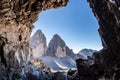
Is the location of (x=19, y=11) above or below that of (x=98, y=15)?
above

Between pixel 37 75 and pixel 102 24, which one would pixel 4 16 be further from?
pixel 37 75

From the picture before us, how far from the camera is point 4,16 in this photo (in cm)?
3152

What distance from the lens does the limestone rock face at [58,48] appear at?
170 meters

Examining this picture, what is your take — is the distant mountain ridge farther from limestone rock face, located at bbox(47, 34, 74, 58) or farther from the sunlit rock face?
the sunlit rock face

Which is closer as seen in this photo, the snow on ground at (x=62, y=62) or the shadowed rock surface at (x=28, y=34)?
the shadowed rock surface at (x=28, y=34)

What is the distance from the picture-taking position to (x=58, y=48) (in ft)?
573

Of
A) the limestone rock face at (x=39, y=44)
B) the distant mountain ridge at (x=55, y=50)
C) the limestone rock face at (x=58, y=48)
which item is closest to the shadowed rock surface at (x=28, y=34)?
the distant mountain ridge at (x=55, y=50)

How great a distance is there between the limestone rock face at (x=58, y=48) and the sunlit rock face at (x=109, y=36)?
137316 millimetres

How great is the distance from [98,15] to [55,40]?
479ft

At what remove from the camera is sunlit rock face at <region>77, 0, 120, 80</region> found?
26234 mm

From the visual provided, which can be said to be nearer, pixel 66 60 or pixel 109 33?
pixel 109 33

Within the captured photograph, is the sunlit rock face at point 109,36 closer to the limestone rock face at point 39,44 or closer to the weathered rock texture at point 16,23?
the weathered rock texture at point 16,23

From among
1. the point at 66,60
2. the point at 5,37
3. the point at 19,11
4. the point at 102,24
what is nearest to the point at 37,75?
the point at 5,37

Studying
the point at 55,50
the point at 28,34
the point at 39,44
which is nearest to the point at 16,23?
the point at 28,34
